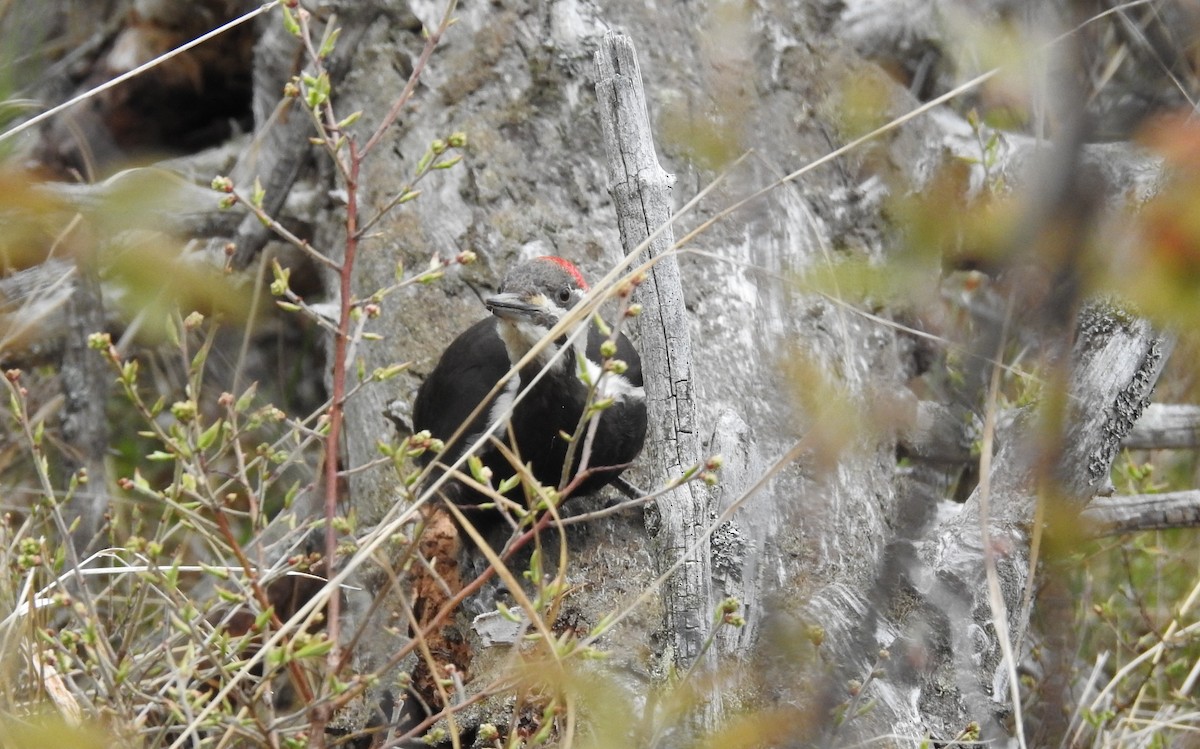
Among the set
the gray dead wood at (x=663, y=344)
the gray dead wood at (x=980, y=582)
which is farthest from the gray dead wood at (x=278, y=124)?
the gray dead wood at (x=980, y=582)

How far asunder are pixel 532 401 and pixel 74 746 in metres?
2.12

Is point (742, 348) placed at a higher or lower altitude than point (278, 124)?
lower

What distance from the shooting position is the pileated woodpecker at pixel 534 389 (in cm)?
333

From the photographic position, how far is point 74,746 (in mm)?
1464

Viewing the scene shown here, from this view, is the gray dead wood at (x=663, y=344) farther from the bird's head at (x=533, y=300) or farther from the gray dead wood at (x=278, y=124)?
the gray dead wood at (x=278, y=124)

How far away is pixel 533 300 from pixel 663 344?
1007 millimetres

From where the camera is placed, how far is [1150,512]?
3416mm

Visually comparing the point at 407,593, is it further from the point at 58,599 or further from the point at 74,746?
the point at 74,746

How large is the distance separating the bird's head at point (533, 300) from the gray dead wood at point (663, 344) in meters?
0.88

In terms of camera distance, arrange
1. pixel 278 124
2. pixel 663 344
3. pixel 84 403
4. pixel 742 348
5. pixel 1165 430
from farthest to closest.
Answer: pixel 278 124, pixel 84 403, pixel 1165 430, pixel 742 348, pixel 663 344

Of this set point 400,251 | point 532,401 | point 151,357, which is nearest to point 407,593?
point 532,401

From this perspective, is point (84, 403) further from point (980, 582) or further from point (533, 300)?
point (980, 582)

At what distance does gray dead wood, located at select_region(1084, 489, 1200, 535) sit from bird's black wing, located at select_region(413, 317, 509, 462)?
187 centimetres

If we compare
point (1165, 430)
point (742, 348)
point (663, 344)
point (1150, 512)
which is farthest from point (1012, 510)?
point (1165, 430)
